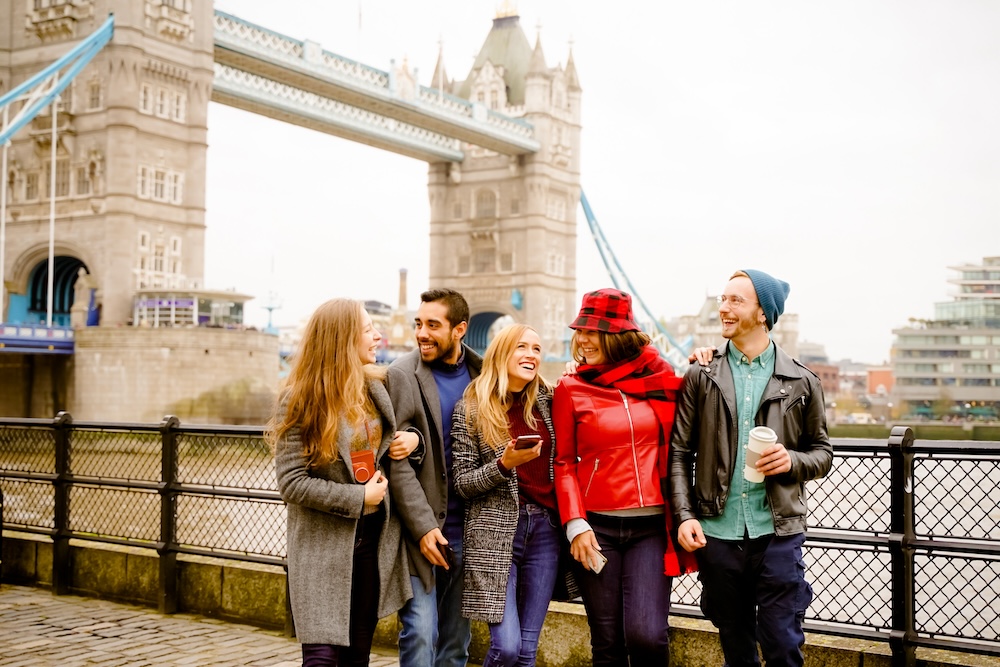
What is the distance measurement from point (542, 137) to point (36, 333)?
27.6 m

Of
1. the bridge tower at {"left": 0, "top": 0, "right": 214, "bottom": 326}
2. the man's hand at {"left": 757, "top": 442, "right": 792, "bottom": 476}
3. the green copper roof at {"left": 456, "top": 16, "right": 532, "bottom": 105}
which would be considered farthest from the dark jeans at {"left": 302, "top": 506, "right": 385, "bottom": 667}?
the green copper roof at {"left": 456, "top": 16, "right": 532, "bottom": 105}

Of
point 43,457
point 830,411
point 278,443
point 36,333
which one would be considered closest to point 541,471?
point 278,443

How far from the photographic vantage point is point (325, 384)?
2.86 meters

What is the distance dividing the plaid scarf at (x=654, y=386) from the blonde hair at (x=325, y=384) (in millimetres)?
675

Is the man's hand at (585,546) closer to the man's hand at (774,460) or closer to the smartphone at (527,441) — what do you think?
the smartphone at (527,441)

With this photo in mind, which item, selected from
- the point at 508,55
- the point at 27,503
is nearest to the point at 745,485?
the point at 27,503

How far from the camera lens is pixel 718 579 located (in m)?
2.93

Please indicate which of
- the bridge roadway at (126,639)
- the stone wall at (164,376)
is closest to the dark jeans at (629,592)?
the bridge roadway at (126,639)

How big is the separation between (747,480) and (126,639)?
111 inches

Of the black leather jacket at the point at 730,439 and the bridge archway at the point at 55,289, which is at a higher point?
the bridge archway at the point at 55,289

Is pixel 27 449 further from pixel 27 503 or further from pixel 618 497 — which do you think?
pixel 618 497

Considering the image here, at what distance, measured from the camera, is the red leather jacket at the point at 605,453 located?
114 inches

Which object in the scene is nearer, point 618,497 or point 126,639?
point 618,497

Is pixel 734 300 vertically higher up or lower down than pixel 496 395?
Answer: higher up
